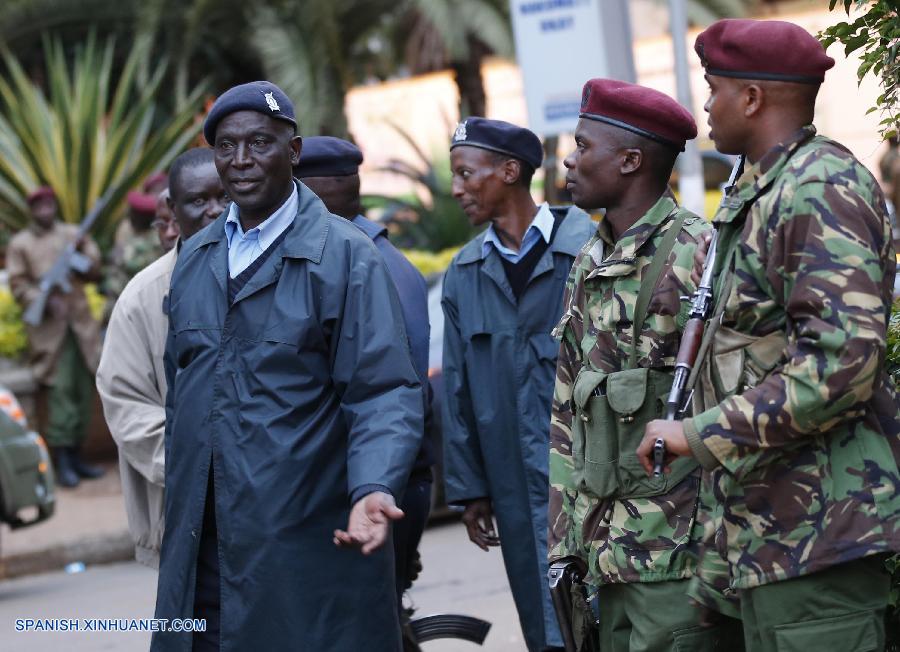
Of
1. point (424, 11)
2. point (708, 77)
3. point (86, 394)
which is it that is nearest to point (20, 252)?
point (86, 394)

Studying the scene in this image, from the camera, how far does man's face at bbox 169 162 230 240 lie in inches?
212

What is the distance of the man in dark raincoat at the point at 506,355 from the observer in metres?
5.18

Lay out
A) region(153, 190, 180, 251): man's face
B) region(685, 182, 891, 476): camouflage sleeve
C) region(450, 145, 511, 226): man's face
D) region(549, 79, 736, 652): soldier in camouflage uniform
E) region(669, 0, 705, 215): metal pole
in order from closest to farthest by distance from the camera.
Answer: region(685, 182, 891, 476): camouflage sleeve, region(549, 79, 736, 652): soldier in camouflage uniform, region(450, 145, 511, 226): man's face, region(153, 190, 180, 251): man's face, region(669, 0, 705, 215): metal pole

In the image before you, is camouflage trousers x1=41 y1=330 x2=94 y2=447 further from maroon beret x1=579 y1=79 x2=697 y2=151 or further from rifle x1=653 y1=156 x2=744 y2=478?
rifle x1=653 y1=156 x2=744 y2=478

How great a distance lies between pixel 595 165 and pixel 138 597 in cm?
535

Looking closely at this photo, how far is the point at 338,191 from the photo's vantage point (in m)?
5.64

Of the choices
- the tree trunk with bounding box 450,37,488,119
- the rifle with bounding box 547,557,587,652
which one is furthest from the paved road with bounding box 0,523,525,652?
the tree trunk with bounding box 450,37,488,119

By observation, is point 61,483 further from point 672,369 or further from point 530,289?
point 672,369

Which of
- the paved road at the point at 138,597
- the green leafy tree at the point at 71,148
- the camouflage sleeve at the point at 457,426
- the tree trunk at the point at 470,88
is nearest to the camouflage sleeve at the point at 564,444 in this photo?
the camouflage sleeve at the point at 457,426

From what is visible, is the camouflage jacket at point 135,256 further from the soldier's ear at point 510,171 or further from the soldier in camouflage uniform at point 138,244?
the soldier's ear at point 510,171

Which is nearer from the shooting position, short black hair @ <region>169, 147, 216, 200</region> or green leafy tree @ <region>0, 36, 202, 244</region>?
short black hair @ <region>169, 147, 216, 200</region>

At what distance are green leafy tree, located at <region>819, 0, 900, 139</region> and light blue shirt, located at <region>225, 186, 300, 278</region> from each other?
1.57 m

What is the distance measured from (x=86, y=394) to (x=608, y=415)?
830 cm

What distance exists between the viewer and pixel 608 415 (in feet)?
12.6
